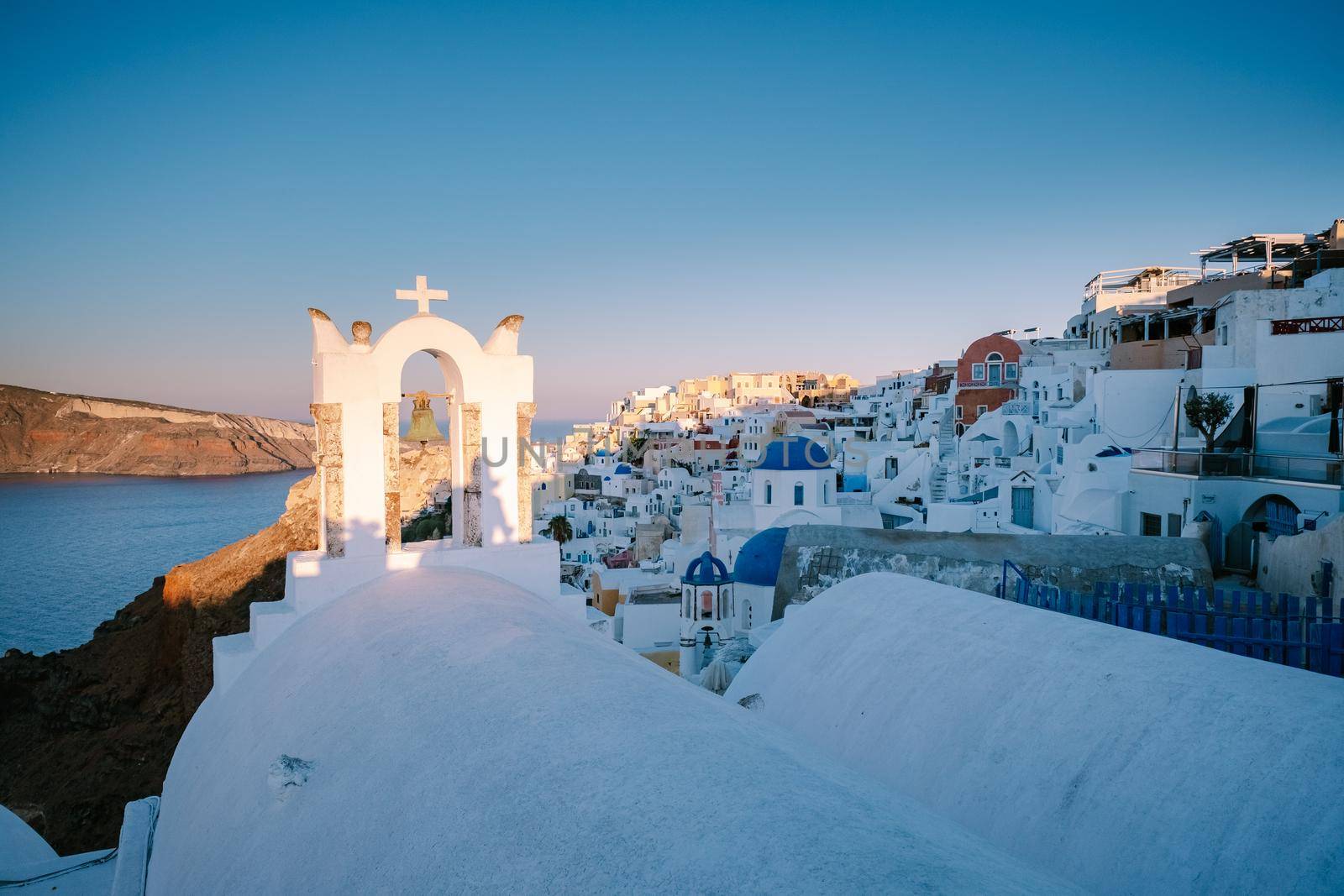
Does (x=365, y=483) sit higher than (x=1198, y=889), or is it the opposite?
(x=365, y=483)

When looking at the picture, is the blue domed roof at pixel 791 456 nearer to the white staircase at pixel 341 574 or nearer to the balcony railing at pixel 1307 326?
the balcony railing at pixel 1307 326

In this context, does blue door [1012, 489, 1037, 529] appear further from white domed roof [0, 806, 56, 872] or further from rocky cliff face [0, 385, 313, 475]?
rocky cliff face [0, 385, 313, 475]

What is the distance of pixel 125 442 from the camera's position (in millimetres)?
132875

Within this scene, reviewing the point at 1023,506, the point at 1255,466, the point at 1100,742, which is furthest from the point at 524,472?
the point at 1023,506

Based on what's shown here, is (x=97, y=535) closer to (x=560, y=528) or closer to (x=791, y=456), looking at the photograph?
(x=560, y=528)

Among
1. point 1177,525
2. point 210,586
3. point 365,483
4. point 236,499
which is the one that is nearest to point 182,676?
point 210,586

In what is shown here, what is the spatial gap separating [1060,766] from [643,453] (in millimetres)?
63045

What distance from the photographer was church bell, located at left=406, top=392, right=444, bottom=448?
5699 mm

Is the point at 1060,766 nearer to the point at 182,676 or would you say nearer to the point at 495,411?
the point at 495,411

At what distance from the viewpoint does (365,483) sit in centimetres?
515

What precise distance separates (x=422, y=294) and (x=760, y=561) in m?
15.7

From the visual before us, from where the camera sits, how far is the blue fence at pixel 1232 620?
4473 millimetres

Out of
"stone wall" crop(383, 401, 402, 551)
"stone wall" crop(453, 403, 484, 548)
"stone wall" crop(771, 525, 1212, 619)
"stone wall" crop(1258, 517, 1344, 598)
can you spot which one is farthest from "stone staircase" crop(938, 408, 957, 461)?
"stone wall" crop(383, 401, 402, 551)

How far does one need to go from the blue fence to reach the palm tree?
1634 inches
